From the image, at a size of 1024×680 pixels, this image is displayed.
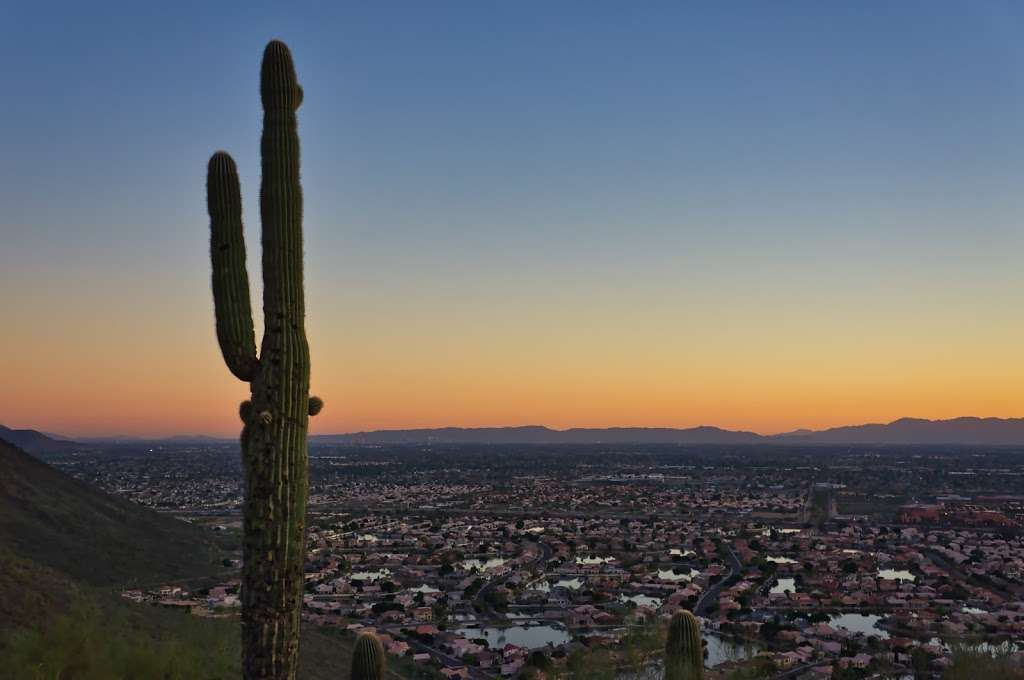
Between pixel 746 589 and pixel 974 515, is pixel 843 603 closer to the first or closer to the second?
pixel 746 589

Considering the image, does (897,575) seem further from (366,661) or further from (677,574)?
(366,661)

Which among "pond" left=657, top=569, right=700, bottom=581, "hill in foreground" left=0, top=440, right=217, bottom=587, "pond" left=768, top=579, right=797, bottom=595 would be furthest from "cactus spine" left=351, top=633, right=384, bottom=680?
"pond" left=657, top=569, right=700, bottom=581

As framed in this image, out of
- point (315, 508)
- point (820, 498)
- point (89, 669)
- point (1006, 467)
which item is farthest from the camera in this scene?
point (1006, 467)

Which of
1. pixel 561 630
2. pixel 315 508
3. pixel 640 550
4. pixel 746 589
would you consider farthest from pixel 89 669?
pixel 315 508

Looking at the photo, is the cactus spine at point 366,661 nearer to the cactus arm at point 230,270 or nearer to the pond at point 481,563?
the cactus arm at point 230,270

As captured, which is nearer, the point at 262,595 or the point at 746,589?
Result: the point at 262,595

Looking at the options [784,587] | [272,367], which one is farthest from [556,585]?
[272,367]
